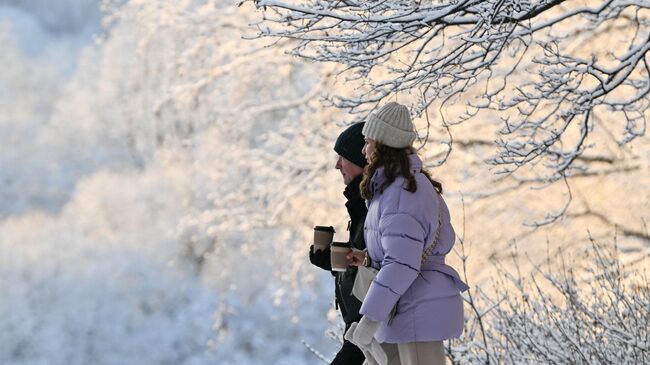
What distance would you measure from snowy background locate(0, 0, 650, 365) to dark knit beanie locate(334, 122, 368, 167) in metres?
4.93

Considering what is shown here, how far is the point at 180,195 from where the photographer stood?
66.8 feet

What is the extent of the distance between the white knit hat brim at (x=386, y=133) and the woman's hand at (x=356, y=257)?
41 cm

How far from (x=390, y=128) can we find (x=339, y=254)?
51cm

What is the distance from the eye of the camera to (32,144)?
82.7 feet

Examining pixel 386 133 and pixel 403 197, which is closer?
pixel 403 197

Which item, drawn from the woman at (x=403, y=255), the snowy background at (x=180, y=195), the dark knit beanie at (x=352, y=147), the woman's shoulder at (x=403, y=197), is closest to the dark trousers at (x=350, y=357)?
the woman at (x=403, y=255)

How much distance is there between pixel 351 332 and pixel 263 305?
1767 cm

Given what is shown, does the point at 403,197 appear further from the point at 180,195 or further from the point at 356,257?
the point at 180,195

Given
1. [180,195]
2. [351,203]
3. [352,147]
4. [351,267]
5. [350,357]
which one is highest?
[180,195]

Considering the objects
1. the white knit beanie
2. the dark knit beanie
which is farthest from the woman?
the dark knit beanie

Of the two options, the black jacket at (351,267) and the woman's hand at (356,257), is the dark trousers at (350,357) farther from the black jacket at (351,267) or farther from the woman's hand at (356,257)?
the woman's hand at (356,257)

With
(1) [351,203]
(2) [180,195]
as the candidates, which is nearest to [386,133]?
(1) [351,203]

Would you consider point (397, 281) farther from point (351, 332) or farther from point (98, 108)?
point (98, 108)

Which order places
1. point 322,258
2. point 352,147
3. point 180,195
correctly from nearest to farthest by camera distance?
point 352,147 < point 322,258 < point 180,195
